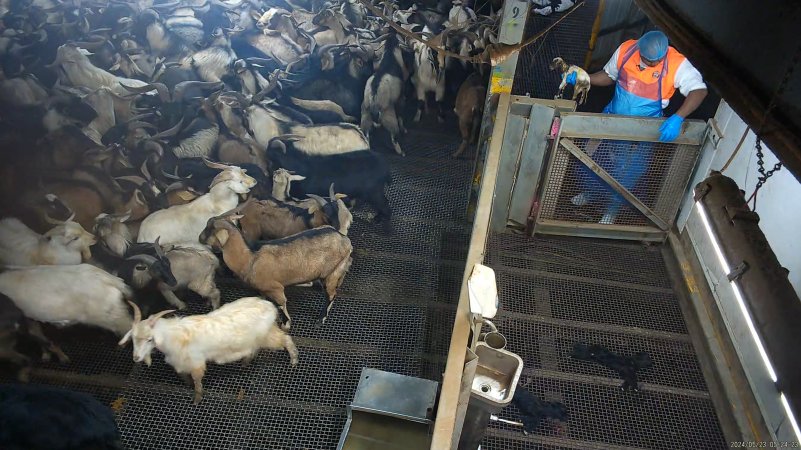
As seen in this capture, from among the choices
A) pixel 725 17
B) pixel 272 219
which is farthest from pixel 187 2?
pixel 725 17

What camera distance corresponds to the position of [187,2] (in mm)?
10359

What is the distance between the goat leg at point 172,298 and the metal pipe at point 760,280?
4507mm

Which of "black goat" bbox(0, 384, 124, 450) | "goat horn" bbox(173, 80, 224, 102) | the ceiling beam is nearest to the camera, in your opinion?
the ceiling beam

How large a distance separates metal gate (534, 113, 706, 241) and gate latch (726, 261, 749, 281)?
354 cm

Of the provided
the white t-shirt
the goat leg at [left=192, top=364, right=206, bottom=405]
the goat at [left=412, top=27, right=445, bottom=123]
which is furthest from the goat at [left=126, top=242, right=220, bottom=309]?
the white t-shirt

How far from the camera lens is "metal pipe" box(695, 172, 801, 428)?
1.86m

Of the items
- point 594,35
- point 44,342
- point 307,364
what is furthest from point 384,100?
point 44,342

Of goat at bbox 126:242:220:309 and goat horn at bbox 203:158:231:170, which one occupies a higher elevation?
goat horn at bbox 203:158:231:170

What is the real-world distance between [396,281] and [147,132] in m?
4.06

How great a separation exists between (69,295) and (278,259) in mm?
1771

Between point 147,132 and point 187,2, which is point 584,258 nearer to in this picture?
point 147,132

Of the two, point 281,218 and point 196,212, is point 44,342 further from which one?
point 281,218

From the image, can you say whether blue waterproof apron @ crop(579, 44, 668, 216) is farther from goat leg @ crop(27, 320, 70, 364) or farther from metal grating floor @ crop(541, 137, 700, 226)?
goat leg @ crop(27, 320, 70, 364)

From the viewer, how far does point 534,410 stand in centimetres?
469
